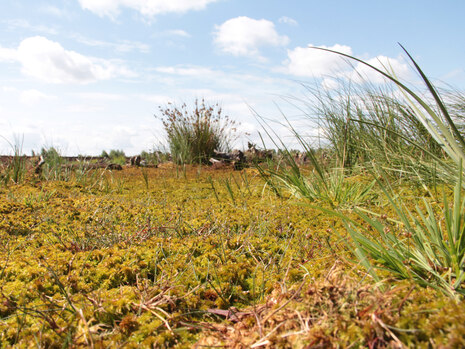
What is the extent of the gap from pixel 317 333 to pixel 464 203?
2.70 ft

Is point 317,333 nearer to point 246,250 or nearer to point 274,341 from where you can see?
point 274,341

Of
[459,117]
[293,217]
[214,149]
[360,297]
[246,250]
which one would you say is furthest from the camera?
[214,149]

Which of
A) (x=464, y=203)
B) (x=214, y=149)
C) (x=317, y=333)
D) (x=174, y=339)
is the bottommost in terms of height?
(x=174, y=339)

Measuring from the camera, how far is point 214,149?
9086 mm

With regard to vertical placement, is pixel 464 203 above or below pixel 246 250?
above

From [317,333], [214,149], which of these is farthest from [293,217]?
[214,149]

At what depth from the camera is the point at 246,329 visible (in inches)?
43.9

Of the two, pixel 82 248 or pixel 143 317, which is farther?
pixel 82 248

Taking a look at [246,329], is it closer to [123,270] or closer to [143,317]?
[143,317]

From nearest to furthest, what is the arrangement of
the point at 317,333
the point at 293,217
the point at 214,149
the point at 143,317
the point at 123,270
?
1. the point at 317,333
2. the point at 143,317
3. the point at 123,270
4. the point at 293,217
5. the point at 214,149

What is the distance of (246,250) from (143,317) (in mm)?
799

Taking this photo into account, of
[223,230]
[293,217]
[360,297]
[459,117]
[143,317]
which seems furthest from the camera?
[459,117]

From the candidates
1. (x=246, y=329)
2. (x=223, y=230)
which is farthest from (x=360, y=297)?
(x=223, y=230)

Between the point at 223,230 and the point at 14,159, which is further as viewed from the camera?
the point at 14,159
